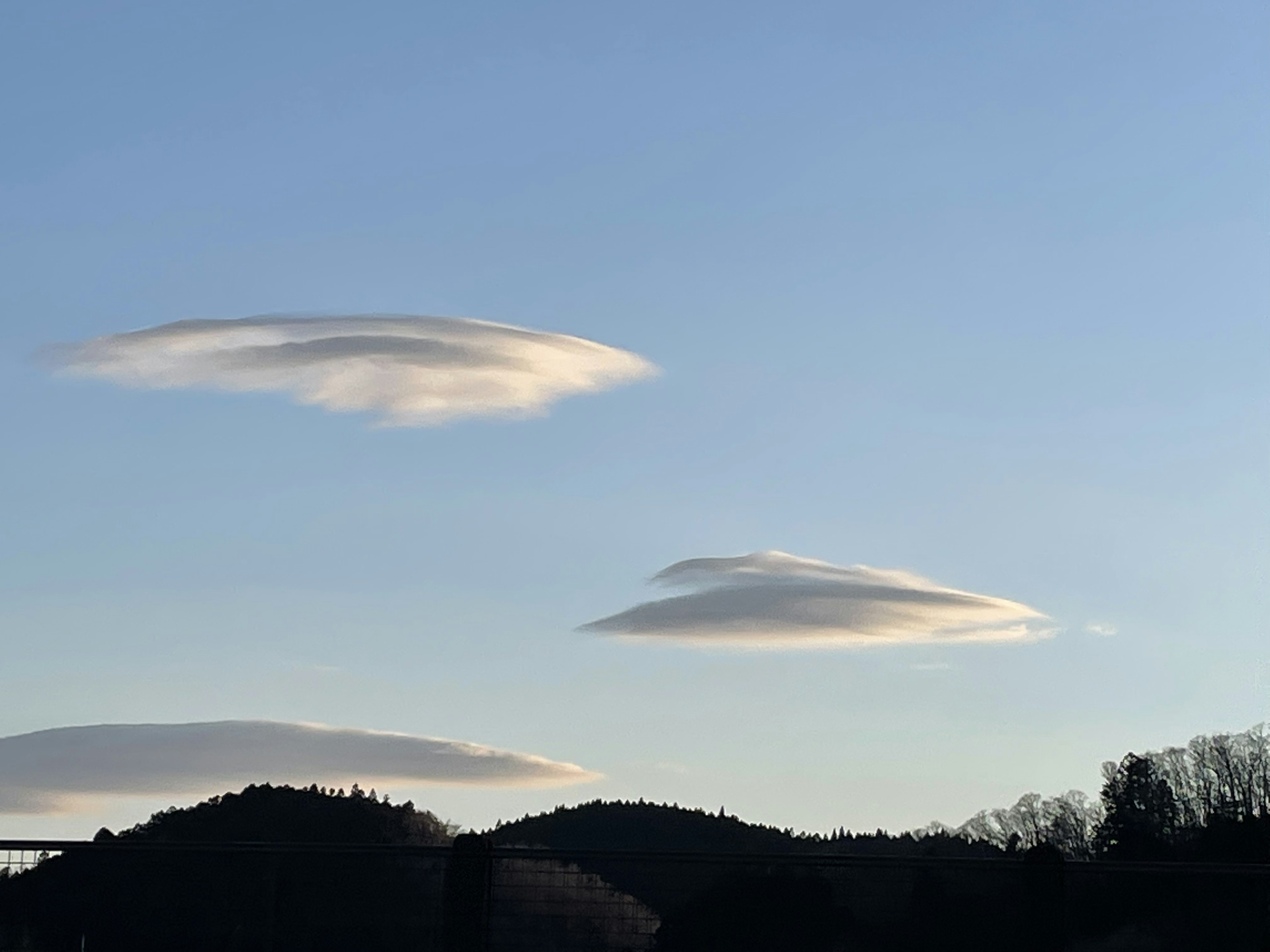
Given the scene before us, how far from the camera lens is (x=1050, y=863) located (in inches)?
1123

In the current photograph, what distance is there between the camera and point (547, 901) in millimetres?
28078

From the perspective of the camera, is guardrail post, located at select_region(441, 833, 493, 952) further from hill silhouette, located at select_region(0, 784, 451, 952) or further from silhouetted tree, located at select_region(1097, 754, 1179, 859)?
silhouetted tree, located at select_region(1097, 754, 1179, 859)

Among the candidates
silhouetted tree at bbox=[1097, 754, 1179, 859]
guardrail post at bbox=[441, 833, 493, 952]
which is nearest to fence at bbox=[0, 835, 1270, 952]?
guardrail post at bbox=[441, 833, 493, 952]

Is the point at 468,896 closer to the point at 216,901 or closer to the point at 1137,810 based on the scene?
the point at 216,901

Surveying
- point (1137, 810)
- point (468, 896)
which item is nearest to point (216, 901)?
point (468, 896)

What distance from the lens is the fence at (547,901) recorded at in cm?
2792

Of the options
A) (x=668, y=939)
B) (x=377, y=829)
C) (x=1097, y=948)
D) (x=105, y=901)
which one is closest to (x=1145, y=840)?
(x=377, y=829)

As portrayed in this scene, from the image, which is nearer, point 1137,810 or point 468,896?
point 468,896

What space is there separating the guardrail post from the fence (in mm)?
28

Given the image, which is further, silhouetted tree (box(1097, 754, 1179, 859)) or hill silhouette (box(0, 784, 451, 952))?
silhouetted tree (box(1097, 754, 1179, 859))

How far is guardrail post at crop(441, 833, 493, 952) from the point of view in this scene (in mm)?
28094

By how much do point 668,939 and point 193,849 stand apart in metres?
8.32

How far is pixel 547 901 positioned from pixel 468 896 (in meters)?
1.36

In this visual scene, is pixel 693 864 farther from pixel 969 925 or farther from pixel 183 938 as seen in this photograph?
pixel 183 938
